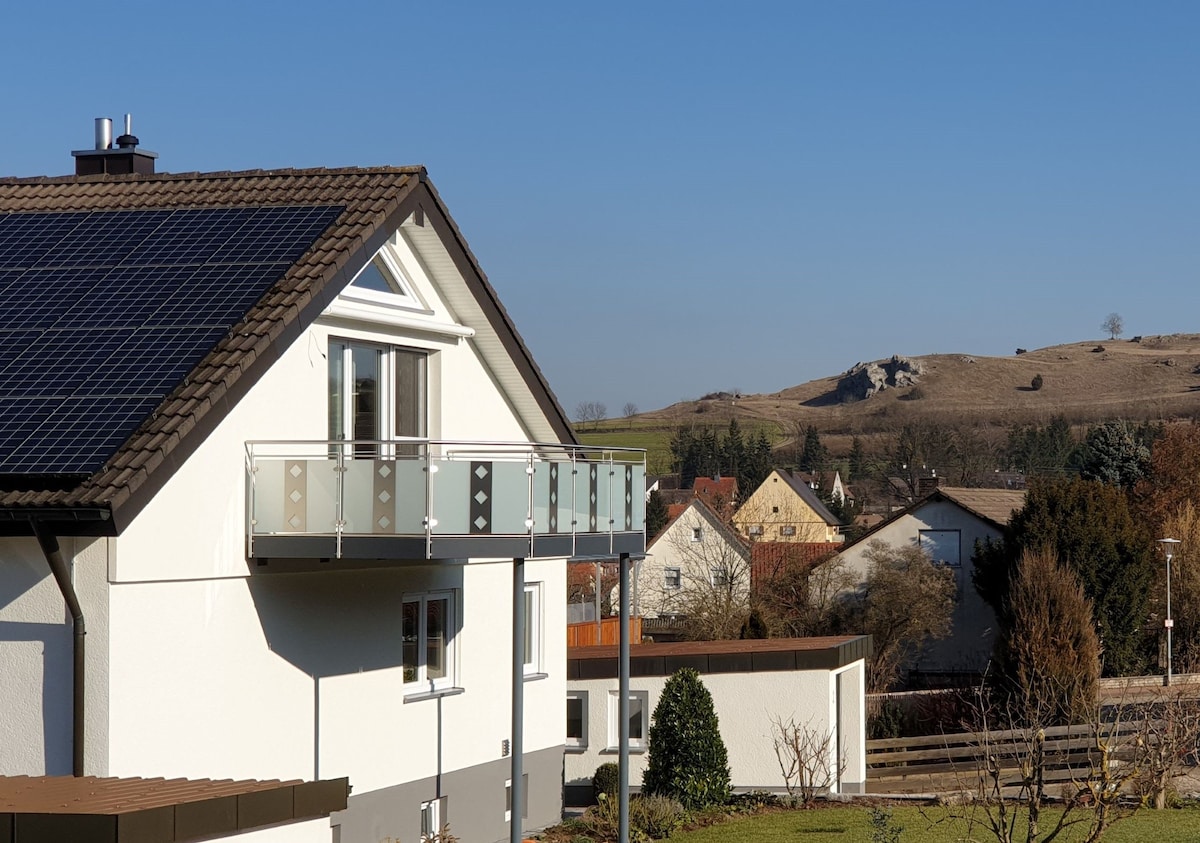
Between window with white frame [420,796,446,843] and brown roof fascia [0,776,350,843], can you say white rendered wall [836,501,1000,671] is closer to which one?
window with white frame [420,796,446,843]

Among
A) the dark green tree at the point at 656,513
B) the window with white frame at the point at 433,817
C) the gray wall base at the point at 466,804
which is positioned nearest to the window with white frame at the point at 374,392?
the gray wall base at the point at 466,804

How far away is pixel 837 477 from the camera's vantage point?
5084 inches

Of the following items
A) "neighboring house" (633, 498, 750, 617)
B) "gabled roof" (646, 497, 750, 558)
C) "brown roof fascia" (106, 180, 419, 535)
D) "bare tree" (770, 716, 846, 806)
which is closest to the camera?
"brown roof fascia" (106, 180, 419, 535)

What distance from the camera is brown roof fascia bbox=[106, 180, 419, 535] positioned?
13.1 m

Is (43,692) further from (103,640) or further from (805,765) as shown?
(805,765)

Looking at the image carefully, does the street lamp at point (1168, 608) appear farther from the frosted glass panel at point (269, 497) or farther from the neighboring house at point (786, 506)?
the neighboring house at point (786, 506)

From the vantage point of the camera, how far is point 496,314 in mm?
19219

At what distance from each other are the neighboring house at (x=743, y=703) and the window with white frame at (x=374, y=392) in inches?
333

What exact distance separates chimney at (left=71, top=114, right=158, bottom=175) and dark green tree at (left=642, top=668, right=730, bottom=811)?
10.5 metres

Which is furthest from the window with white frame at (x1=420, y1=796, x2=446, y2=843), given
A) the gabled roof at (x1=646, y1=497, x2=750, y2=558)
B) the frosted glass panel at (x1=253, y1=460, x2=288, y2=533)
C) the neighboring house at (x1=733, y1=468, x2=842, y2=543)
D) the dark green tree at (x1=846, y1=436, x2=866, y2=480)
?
the dark green tree at (x1=846, y1=436, x2=866, y2=480)

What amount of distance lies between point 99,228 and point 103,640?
5.97 metres

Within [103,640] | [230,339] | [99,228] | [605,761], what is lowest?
[605,761]

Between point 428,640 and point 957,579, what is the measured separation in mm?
40128

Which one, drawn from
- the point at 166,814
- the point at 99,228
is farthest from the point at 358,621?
the point at 166,814
